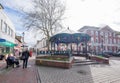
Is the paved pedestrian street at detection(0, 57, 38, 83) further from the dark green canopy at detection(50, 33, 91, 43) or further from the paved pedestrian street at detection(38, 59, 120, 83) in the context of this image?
the dark green canopy at detection(50, 33, 91, 43)

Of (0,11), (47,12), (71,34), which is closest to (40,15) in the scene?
(47,12)

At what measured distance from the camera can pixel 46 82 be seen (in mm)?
7617

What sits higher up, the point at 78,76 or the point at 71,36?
the point at 71,36

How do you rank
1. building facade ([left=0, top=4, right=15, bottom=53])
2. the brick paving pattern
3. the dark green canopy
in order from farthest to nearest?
building facade ([left=0, top=4, right=15, bottom=53]) → the dark green canopy → the brick paving pattern

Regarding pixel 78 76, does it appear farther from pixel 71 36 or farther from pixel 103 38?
pixel 103 38

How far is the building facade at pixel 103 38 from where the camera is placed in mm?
54075

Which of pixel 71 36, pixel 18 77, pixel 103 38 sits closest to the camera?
pixel 18 77

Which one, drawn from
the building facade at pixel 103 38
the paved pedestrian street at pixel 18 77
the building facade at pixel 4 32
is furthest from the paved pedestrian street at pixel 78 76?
the building facade at pixel 103 38

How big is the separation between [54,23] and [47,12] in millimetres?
2708

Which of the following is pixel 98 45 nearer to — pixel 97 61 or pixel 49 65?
pixel 97 61

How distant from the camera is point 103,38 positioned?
56094mm

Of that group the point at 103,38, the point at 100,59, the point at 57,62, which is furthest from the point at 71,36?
the point at 103,38

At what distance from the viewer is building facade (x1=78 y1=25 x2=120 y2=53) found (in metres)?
54.1

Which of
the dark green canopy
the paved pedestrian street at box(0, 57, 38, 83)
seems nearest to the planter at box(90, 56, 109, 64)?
the dark green canopy
